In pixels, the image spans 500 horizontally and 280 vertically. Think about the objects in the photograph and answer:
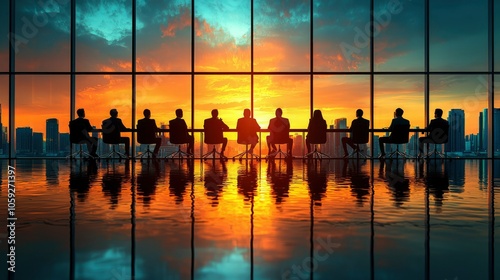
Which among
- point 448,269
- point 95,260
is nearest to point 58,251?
point 95,260

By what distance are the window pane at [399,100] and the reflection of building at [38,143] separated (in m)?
8.53

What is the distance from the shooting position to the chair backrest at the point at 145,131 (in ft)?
42.8

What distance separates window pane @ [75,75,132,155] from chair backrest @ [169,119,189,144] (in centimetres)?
168

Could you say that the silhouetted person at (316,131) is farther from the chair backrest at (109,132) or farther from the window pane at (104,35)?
the window pane at (104,35)

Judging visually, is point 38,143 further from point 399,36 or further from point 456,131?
point 456,131

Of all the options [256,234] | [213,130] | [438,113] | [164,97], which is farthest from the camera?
[164,97]

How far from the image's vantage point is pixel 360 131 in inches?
510

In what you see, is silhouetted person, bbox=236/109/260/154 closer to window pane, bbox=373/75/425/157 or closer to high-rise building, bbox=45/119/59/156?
window pane, bbox=373/75/425/157

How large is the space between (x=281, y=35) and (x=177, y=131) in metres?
3.81

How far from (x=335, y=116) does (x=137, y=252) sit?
39.5 ft

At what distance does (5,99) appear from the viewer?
14.4 m

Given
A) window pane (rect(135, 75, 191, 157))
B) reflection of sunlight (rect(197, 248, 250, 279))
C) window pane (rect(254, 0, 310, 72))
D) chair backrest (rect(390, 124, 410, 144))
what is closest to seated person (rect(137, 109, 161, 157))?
window pane (rect(135, 75, 191, 157))

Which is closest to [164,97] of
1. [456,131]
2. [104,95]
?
[104,95]

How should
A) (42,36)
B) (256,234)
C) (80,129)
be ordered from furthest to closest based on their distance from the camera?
(42,36)
(80,129)
(256,234)
